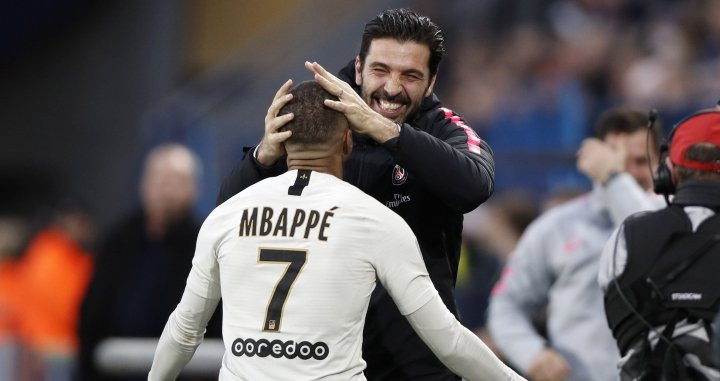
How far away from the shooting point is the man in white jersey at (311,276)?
364 cm

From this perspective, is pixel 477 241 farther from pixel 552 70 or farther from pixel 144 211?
pixel 144 211

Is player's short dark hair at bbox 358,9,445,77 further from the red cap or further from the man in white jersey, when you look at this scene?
the red cap

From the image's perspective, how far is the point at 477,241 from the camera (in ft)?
33.0

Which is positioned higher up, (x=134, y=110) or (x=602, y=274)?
(x=602, y=274)

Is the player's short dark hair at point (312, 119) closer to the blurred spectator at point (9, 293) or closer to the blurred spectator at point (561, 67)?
the blurred spectator at point (9, 293)

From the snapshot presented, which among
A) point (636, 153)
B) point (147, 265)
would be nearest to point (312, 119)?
point (636, 153)

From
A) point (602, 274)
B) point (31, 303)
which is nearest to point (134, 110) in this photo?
point (31, 303)

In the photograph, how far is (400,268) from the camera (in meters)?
3.68

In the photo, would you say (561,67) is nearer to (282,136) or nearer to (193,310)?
(282,136)

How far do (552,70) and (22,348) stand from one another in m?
4.96

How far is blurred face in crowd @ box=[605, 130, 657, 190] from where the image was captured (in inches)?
239

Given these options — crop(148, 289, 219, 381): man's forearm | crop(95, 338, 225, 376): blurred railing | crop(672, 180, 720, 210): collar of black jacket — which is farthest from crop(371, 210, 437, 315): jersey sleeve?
crop(95, 338, 225, 376): blurred railing

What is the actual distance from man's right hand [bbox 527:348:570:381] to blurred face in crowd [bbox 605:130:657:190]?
0.94m

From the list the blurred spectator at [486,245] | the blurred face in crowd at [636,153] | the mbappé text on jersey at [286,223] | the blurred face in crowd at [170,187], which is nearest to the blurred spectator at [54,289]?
the blurred face in crowd at [170,187]
